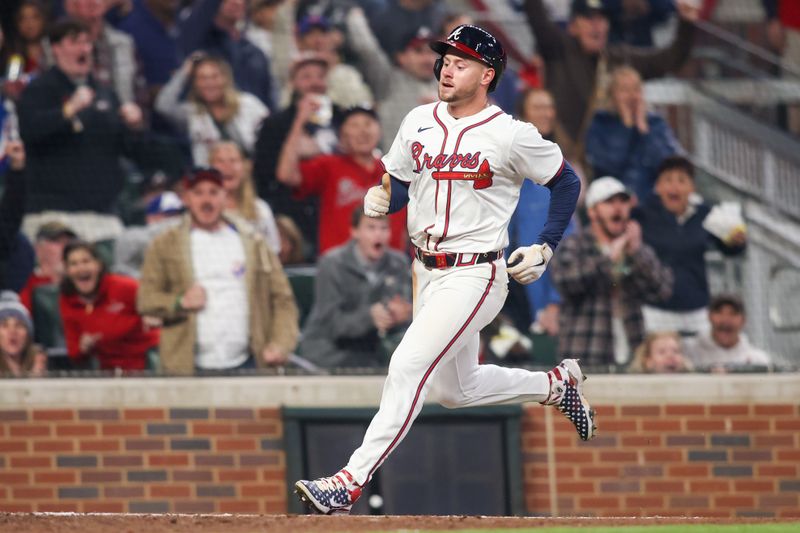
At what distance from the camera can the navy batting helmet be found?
4930 mm

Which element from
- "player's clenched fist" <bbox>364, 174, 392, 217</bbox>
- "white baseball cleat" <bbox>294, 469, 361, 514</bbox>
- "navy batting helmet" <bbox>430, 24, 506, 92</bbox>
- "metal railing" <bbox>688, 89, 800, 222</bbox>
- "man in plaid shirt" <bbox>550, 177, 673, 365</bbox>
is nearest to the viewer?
"white baseball cleat" <bbox>294, 469, 361, 514</bbox>

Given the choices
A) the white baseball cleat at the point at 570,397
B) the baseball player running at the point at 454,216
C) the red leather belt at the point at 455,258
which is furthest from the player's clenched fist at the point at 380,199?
the white baseball cleat at the point at 570,397

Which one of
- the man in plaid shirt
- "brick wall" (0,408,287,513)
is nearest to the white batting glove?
the man in plaid shirt

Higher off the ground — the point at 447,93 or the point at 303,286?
the point at 447,93

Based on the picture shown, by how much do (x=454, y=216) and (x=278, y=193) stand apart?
3.25m

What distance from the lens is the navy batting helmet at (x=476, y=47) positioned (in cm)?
493

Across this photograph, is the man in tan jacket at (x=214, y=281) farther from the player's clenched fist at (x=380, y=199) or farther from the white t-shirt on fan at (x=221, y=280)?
the player's clenched fist at (x=380, y=199)

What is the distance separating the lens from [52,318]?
786cm

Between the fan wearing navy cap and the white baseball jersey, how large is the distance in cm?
294

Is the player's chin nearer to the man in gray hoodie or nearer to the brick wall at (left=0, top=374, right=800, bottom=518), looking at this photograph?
the man in gray hoodie

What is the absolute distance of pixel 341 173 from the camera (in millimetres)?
8000

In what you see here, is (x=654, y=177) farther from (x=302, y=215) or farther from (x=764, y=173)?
(x=302, y=215)

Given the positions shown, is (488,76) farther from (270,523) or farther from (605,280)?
(605,280)

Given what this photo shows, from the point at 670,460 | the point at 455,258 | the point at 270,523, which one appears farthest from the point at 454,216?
the point at 670,460
